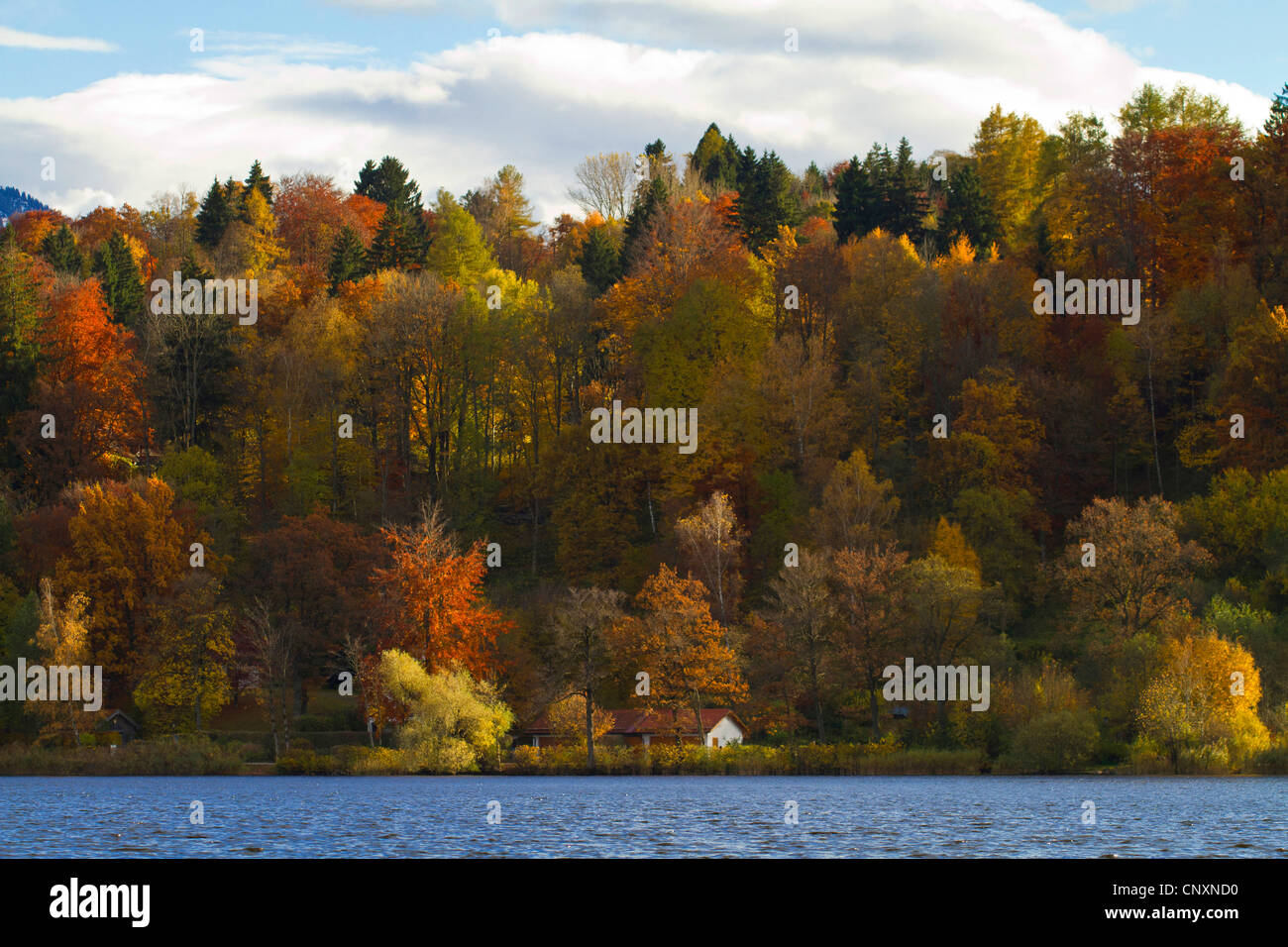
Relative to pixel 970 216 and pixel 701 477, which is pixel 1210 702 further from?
pixel 970 216

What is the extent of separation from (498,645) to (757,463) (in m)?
24.1

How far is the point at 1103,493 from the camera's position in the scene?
88.4 metres

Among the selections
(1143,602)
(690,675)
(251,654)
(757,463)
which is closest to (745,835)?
(690,675)

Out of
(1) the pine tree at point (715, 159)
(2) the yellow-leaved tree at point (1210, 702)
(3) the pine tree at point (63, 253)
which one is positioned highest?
(1) the pine tree at point (715, 159)

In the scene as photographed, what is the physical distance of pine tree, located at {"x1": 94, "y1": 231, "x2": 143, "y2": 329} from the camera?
113125 mm

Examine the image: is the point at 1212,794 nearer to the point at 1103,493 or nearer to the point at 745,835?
the point at 745,835

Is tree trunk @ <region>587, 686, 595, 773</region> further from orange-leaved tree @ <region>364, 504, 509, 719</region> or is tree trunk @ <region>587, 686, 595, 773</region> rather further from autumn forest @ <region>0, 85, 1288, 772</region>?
orange-leaved tree @ <region>364, 504, 509, 719</region>

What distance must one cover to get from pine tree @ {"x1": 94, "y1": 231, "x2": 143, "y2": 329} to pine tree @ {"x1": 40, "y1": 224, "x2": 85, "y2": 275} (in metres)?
3.10

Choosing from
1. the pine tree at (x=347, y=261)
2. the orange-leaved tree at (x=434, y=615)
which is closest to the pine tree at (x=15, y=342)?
the pine tree at (x=347, y=261)

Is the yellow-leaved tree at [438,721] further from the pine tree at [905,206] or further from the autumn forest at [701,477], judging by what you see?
the pine tree at [905,206]

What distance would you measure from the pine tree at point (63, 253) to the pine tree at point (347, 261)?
24.1 metres

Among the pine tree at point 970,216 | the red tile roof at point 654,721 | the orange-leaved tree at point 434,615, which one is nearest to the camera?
the red tile roof at point 654,721

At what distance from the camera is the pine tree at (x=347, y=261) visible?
116m

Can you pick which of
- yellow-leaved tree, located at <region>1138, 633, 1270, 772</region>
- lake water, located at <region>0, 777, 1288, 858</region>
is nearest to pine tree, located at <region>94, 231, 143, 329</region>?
lake water, located at <region>0, 777, 1288, 858</region>
